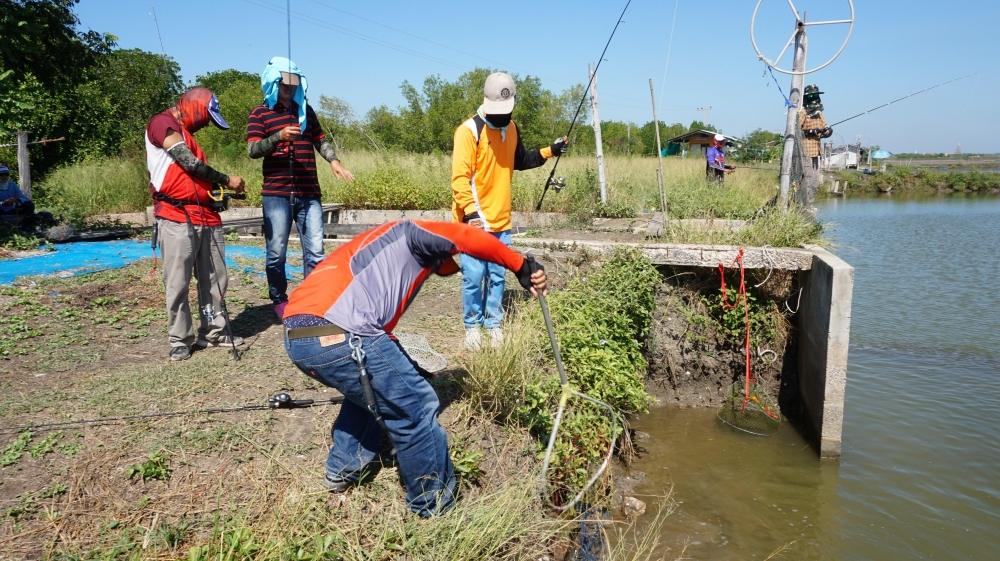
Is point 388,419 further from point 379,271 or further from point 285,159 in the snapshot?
point 285,159

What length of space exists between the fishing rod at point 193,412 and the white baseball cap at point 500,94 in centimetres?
230

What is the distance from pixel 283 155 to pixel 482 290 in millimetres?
1895

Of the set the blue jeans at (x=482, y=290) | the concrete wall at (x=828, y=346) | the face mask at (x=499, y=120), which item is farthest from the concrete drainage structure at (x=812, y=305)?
the face mask at (x=499, y=120)

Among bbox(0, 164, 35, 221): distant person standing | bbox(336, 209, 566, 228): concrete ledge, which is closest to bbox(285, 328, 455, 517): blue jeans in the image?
bbox(336, 209, 566, 228): concrete ledge

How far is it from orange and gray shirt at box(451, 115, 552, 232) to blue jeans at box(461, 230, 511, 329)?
20 cm

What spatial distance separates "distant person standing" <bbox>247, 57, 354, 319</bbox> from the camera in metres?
4.89

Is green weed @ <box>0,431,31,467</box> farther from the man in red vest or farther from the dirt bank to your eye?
the dirt bank

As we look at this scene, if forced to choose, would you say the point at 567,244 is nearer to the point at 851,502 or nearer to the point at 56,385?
the point at 851,502

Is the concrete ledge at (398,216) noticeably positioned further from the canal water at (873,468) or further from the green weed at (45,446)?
the green weed at (45,446)

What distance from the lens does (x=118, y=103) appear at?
19.9 m

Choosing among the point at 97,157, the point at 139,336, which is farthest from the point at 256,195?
the point at 139,336

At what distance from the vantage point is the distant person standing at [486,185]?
4.66m

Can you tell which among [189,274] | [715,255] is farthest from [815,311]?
[189,274]

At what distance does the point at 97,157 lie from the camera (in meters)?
17.2
